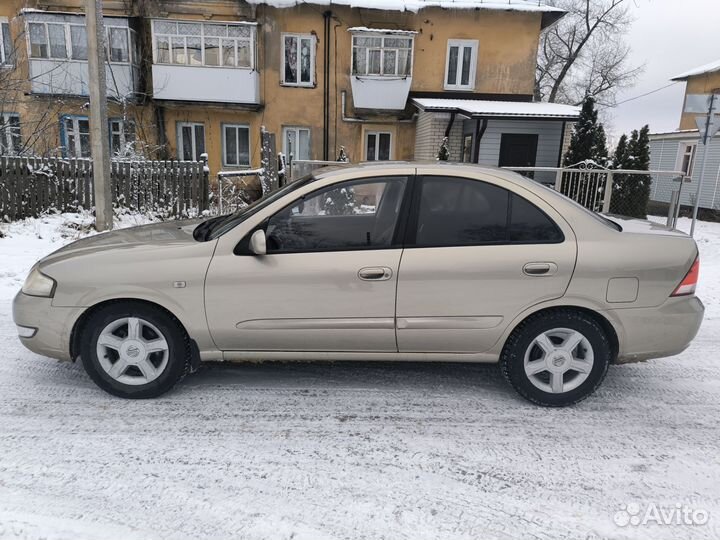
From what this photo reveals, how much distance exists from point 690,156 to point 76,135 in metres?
25.2

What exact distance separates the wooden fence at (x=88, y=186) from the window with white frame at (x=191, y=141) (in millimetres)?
8341

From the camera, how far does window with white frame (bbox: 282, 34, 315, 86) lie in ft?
57.5

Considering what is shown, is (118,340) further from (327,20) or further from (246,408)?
(327,20)

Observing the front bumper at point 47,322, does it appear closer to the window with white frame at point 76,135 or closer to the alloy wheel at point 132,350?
the alloy wheel at point 132,350

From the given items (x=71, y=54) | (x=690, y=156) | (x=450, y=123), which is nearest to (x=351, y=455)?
(x=450, y=123)

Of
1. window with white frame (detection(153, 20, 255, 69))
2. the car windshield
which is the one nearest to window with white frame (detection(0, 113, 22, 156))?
window with white frame (detection(153, 20, 255, 69))

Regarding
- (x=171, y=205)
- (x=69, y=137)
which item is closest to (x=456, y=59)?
(x=171, y=205)

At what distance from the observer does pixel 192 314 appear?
10.5 feet

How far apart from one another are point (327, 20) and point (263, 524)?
18.0 metres

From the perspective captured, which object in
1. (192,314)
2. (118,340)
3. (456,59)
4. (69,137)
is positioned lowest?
(118,340)

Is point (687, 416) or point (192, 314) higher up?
point (192, 314)

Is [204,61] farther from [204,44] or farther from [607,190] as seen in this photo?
[607,190]

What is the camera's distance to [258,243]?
10.2 feet

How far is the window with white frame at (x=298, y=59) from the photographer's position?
17516 mm
